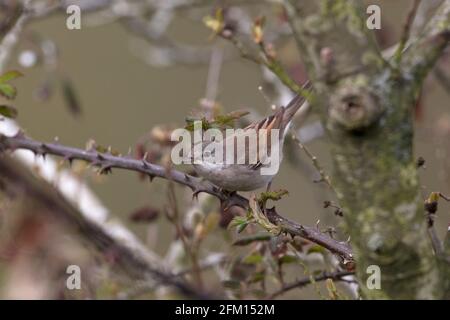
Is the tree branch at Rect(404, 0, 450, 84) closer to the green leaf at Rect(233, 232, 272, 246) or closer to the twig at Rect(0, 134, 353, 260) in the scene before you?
the twig at Rect(0, 134, 353, 260)

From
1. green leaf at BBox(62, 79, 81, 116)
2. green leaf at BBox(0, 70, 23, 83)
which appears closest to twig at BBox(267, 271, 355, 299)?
green leaf at BBox(0, 70, 23, 83)

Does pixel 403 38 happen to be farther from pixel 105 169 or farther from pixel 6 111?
pixel 6 111

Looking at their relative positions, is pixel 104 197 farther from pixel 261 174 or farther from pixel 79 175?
pixel 261 174

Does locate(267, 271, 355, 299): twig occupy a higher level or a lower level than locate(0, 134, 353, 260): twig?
lower

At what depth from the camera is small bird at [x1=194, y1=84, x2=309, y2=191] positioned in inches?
105

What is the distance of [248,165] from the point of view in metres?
2.77

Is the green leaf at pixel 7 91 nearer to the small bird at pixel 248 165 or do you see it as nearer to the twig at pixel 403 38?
the small bird at pixel 248 165

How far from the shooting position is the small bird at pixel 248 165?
8.75 feet

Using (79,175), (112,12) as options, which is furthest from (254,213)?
(112,12)

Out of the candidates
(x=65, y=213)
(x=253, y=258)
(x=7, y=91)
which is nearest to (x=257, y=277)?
(x=253, y=258)

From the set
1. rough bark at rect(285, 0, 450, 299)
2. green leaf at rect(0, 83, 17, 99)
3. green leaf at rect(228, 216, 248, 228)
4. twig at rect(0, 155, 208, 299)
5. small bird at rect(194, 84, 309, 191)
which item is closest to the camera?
twig at rect(0, 155, 208, 299)

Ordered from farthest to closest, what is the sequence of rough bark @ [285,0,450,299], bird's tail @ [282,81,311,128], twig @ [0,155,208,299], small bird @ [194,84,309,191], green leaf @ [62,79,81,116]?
green leaf @ [62,79,81,116] → bird's tail @ [282,81,311,128] → small bird @ [194,84,309,191] → rough bark @ [285,0,450,299] → twig @ [0,155,208,299]

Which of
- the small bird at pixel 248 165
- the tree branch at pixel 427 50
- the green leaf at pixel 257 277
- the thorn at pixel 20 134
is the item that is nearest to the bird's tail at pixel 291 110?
the small bird at pixel 248 165

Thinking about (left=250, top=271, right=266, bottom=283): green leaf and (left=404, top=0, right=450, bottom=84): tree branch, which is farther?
(left=250, top=271, right=266, bottom=283): green leaf
